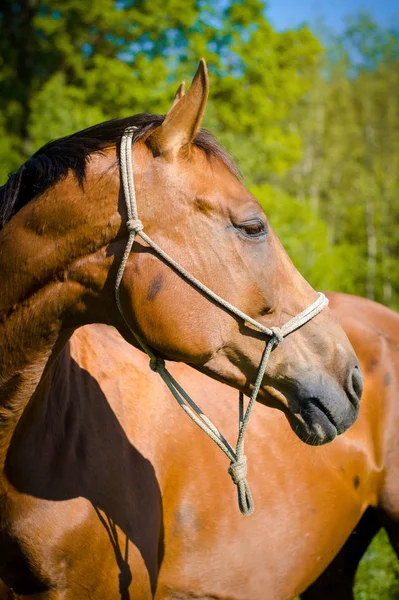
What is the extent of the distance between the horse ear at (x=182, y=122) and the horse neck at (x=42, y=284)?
32 cm

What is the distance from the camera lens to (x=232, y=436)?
9.73ft

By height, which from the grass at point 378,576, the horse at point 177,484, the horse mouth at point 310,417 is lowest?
the grass at point 378,576

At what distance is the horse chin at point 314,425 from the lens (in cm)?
217

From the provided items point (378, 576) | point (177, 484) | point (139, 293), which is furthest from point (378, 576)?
point (139, 293)

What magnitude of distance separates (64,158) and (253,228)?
0.76 meters

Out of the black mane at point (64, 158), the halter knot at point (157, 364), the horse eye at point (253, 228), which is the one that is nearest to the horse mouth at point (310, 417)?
the halter knot at point (157, 364)

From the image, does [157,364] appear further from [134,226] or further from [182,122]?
[182,122]

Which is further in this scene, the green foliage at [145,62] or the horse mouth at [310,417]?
the green foliage at [145,62]

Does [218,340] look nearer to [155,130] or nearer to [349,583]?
[155,130]

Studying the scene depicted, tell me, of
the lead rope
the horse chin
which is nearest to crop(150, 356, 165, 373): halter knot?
the lead rope

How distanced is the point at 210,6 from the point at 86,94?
5431 millimetres

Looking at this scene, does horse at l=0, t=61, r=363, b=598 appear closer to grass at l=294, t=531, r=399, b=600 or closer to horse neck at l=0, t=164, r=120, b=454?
horse neck at l=0, t=164, r=120, b=454

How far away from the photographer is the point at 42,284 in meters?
2.12

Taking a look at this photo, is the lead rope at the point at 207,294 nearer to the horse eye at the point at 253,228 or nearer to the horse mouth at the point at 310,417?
the horse mouth at the point at 310,417
